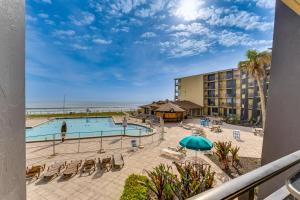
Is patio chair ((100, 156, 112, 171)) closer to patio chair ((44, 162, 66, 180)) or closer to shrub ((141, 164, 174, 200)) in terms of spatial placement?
patio chair ((44, 162, 66, 180))

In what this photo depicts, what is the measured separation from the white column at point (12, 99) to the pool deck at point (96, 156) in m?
5.61

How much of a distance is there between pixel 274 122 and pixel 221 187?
356cm

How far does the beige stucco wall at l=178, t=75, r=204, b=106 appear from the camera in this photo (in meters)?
34.0

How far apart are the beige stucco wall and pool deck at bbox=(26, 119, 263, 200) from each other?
19.9 metres

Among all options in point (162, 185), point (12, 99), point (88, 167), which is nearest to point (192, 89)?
point (88, 167)

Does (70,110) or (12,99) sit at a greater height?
(12,99)

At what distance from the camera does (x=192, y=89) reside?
35906mm

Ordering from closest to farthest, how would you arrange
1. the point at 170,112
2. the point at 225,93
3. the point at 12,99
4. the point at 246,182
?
1. the point at 12,99
2. the point at 246,182
3. the point at 170,112
4. the point at 225,93

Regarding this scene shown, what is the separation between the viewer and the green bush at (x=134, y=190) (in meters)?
4.71

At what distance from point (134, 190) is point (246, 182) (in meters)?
4.83

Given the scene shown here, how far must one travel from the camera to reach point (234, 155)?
323 inches

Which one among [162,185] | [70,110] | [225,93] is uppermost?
[225,93]

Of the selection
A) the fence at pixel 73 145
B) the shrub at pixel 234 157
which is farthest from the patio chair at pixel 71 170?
the shrub at pixel 234 157

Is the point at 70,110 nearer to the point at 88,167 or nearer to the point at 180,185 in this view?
the point at 88,167
